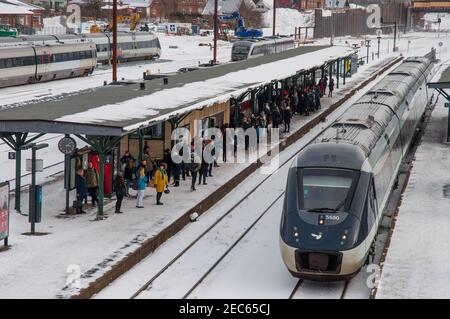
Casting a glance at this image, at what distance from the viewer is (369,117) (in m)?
21.6

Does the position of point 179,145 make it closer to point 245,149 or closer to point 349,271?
point 245,149

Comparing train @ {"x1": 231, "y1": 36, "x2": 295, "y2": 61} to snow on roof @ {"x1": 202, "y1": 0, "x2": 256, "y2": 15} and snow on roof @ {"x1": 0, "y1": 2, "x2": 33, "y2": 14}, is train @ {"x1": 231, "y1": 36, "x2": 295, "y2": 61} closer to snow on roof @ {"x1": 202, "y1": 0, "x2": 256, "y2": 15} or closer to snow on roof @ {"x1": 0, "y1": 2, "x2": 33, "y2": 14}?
snow on roof @ {"x1": 0, "y1": 2, "x2": 33, "y2": 14}

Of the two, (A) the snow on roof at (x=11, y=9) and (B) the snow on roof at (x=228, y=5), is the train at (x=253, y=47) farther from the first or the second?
(B) the snow on roof at (x=228, y=5)

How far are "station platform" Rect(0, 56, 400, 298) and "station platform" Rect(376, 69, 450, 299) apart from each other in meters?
4.92

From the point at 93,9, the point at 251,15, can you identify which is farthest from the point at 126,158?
the point at 251,15

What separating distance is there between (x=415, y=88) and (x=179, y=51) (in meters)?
59.1

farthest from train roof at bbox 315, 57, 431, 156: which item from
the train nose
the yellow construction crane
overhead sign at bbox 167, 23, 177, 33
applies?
overhead sign at bbox 167, 23, 177, 33

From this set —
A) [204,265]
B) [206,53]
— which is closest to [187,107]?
[204,265]

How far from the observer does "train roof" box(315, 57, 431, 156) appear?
19.1 metres

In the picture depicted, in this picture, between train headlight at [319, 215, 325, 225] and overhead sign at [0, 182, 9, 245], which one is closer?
train headlight at [319, 215, 325, 225]

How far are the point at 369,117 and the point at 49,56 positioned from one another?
36263 mm

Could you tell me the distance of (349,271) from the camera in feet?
54.1

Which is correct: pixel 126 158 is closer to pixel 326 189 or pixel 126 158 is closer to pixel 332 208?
pixel 326 189

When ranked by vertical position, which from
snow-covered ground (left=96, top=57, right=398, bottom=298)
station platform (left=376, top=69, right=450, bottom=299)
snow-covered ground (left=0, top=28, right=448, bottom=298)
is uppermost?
station platform (left=376, top=69, right=450, bottom=299)
